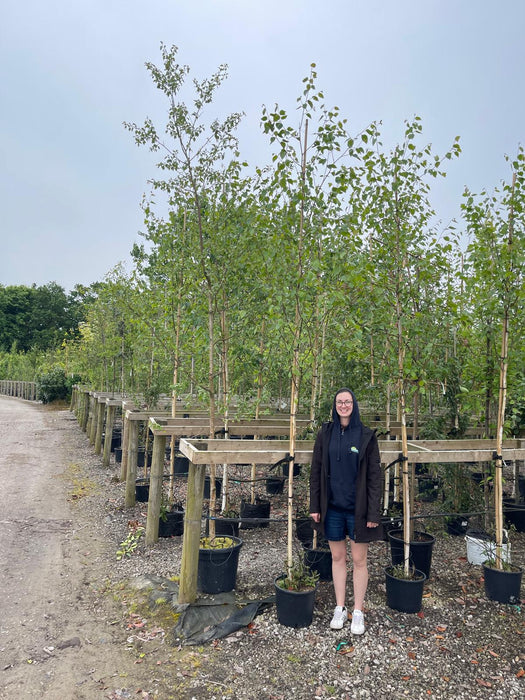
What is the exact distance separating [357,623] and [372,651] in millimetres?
249

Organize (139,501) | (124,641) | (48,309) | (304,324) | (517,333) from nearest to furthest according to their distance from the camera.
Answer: (124,641)
(304,324)
(517,333)
(139,501)
(48,309)

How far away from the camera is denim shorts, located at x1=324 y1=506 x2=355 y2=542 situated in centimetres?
429

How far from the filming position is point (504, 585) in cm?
479

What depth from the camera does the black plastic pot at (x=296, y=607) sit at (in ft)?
14.0

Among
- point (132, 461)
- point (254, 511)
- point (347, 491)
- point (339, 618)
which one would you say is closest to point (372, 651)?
point (339, 618)

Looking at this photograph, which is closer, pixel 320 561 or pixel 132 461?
pixel 320 561

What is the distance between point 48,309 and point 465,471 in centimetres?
6712

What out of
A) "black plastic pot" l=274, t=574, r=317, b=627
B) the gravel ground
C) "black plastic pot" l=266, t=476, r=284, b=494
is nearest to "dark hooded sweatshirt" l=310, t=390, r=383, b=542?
"black plastic pot" l=274, t=574, r=317, b=627

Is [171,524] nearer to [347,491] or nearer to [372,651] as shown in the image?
[347,491]

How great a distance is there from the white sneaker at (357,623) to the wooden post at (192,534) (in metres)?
1.42

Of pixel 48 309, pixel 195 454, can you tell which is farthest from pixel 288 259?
pixel 48 309

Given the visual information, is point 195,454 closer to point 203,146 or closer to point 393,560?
point 393,560

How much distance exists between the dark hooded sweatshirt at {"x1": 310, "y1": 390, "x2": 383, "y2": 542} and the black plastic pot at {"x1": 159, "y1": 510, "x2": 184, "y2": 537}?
300 cm

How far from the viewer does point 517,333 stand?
585 centimetres
